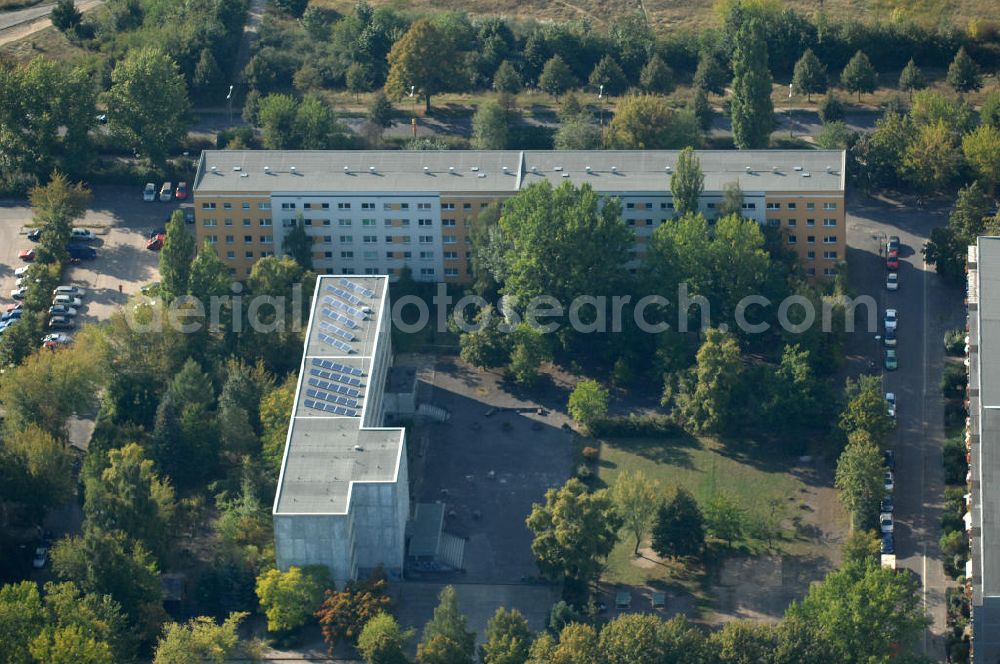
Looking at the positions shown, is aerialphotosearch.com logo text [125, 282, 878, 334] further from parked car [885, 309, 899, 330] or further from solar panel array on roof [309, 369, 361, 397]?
solar panel array on roof [309, 369, 361, 397]

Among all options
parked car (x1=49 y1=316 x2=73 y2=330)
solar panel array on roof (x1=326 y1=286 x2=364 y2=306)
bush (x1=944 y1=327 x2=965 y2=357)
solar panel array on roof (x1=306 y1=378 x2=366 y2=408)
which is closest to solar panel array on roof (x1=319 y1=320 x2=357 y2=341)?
solar panel array on roof (x1=326 y1=286 x2=364 y2=306)

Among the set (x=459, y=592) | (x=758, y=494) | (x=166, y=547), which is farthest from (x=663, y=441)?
(x=166, y=547)

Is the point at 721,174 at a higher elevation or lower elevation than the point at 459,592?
higher

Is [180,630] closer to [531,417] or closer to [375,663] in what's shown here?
[375,663]

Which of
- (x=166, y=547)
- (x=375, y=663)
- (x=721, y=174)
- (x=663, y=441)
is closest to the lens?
(x=375, y=663)

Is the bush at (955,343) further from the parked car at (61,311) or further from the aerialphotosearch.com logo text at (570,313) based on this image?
the parked car at (61,311)

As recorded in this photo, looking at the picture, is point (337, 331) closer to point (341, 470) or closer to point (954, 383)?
point (341, 470)
